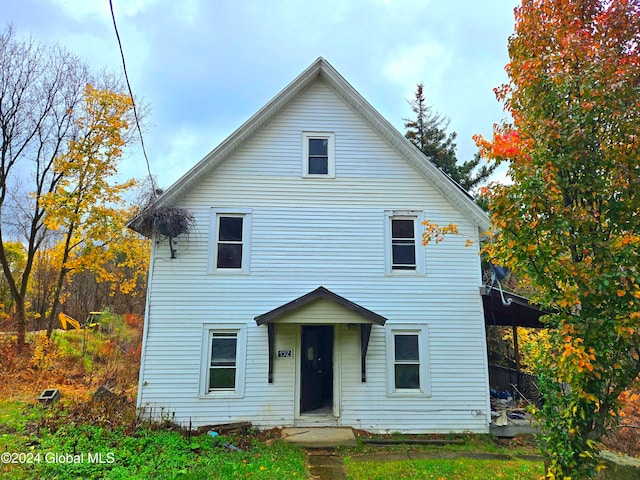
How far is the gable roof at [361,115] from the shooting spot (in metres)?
9.35

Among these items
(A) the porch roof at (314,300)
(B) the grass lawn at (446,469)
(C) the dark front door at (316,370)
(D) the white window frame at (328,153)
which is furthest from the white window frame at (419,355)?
(D) the white window frame at (328,153)

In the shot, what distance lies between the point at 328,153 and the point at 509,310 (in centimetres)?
645

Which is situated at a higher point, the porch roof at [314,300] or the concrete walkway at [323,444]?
the porch roof at [314,300]

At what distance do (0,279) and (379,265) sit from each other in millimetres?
21801

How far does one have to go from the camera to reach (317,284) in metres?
9.19

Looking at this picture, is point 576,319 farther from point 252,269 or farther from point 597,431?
point 252,269

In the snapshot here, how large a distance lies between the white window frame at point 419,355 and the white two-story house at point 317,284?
0.09 feet

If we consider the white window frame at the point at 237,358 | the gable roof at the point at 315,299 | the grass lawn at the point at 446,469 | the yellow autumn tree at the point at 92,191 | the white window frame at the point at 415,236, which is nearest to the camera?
the grass lawn at the point at 446,469

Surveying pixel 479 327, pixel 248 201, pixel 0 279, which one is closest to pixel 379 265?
pixel 479 327

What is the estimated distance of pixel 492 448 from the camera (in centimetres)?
802

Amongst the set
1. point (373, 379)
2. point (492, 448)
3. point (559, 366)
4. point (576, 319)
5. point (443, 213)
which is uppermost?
point (443, 213)

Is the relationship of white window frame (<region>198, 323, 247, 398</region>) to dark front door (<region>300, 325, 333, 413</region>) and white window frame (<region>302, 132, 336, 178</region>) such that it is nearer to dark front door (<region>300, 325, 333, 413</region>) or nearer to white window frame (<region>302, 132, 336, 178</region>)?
dark front door (<region>300, 325, 333, 413</region>)

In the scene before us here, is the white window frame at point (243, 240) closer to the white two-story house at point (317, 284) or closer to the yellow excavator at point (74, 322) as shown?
the white two-story house at point (317, 284)

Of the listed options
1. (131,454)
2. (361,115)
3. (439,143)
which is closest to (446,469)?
(131,454)
